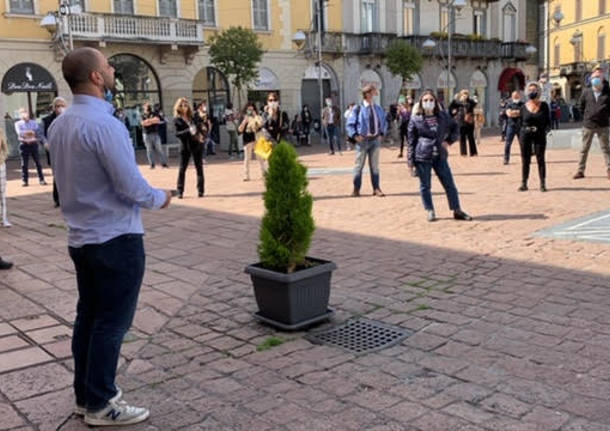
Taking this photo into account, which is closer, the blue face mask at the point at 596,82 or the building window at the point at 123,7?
the blue face mask at the point at 596,82

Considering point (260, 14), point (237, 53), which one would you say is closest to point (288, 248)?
point (237, 53)

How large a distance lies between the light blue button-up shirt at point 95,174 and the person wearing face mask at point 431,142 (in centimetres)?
570

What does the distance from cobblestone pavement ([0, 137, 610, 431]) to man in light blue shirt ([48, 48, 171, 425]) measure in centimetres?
54

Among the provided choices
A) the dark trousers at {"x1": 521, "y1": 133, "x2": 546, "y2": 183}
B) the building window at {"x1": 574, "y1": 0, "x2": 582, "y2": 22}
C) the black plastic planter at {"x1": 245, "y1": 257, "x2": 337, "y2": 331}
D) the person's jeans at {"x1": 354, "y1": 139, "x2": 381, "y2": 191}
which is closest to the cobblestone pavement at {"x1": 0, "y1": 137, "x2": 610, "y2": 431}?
the black plastic planter at {"x1": 245, "y1": 257, "x2": 337, "y2": 331}

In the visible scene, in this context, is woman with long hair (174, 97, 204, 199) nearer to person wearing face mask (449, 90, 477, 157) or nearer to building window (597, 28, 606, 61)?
person wearing face mask (449, 90, 477, 157)

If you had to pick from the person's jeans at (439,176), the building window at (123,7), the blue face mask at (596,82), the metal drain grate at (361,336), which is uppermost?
the building window at (123,7)

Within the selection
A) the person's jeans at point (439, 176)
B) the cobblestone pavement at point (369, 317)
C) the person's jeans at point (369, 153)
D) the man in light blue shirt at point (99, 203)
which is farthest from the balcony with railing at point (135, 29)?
the man in light blue shirt at point (99, 203)

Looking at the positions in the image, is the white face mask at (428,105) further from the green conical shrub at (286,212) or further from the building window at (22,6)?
the building window at (22,6)

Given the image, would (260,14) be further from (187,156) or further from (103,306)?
(103,306)

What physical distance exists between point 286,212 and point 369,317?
103 centimetres

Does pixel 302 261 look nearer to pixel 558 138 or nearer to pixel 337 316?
pixel 337 316

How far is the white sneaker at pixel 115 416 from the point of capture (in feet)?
10.7

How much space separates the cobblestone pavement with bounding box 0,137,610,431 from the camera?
342cm

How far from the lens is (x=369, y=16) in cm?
3512
